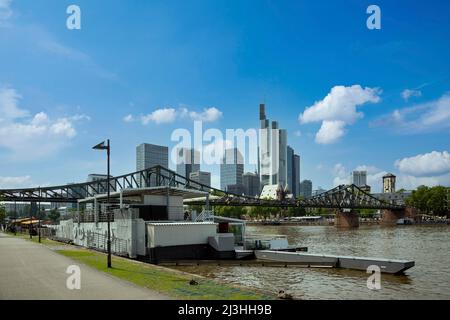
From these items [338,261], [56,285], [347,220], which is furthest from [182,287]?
[347,220]

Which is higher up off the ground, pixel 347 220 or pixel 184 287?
pixel 184 287

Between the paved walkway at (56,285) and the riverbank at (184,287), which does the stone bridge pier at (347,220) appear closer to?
the riverbank at (184,287)

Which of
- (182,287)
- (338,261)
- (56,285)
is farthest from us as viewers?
(338,261)

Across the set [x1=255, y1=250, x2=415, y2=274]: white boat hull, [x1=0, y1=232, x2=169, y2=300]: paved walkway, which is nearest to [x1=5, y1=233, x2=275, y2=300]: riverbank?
[x1=0, y1=232, x2=169, y2=300]: paved walkway

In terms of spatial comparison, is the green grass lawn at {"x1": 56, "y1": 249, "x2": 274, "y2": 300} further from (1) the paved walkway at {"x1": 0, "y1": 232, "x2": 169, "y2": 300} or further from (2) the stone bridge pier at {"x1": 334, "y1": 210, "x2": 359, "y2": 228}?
(2) the stone bridge pier at {"x1": 334, "y1": 210, "x2": 359, "y2": 228}

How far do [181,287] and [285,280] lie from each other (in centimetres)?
1384

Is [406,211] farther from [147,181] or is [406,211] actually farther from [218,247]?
[218,247]

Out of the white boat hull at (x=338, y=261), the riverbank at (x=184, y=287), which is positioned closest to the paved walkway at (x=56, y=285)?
the riverbank at (x=184, y=287)

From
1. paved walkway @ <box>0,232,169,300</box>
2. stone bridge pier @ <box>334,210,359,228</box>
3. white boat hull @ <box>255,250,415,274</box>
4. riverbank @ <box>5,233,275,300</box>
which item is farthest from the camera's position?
stone bridge pier @ <box>334,210,359,228</box>

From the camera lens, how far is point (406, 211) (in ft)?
654

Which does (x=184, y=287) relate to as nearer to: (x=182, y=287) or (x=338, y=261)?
(x=182, y=287)
